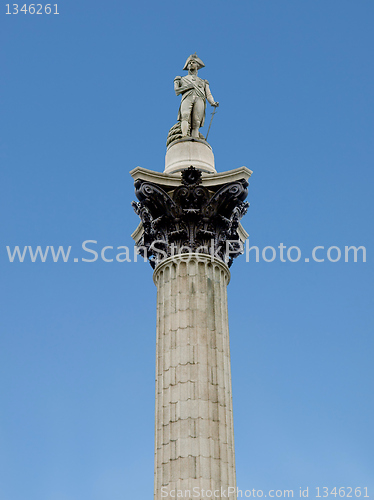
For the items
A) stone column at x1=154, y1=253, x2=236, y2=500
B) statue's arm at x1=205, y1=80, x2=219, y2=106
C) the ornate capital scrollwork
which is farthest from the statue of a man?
stone column at x1=154, y1=253, x2=236, y2=500

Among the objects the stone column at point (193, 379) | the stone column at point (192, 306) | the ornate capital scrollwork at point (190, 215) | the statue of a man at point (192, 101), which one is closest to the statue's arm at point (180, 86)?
the statue of a man at point (192, 101)

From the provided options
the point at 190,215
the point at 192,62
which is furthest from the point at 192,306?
the point at 192,62

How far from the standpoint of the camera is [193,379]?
25.0 m

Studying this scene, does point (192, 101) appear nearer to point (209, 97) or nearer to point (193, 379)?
point (209, 97)

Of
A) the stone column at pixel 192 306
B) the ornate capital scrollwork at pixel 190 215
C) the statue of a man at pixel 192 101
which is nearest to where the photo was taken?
the stone column at pixel 192 306

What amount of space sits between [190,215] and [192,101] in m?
5.66

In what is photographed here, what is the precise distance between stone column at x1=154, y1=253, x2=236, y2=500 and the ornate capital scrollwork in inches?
20.3

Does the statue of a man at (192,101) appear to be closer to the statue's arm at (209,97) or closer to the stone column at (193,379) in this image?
the statue's arm at (209,97)

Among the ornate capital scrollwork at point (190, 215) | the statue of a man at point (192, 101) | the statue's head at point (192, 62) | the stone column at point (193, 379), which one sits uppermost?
the statue's head at point (192, 62)

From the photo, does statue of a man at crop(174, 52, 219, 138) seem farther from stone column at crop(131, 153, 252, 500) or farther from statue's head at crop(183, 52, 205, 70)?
stone column at crop(131, 153, 252, 500)

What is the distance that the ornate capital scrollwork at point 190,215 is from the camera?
91.5ft

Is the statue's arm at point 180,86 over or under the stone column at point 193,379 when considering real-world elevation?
over

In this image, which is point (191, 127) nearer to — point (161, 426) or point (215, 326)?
point (215, 326)

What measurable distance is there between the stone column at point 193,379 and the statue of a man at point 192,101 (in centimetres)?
613
